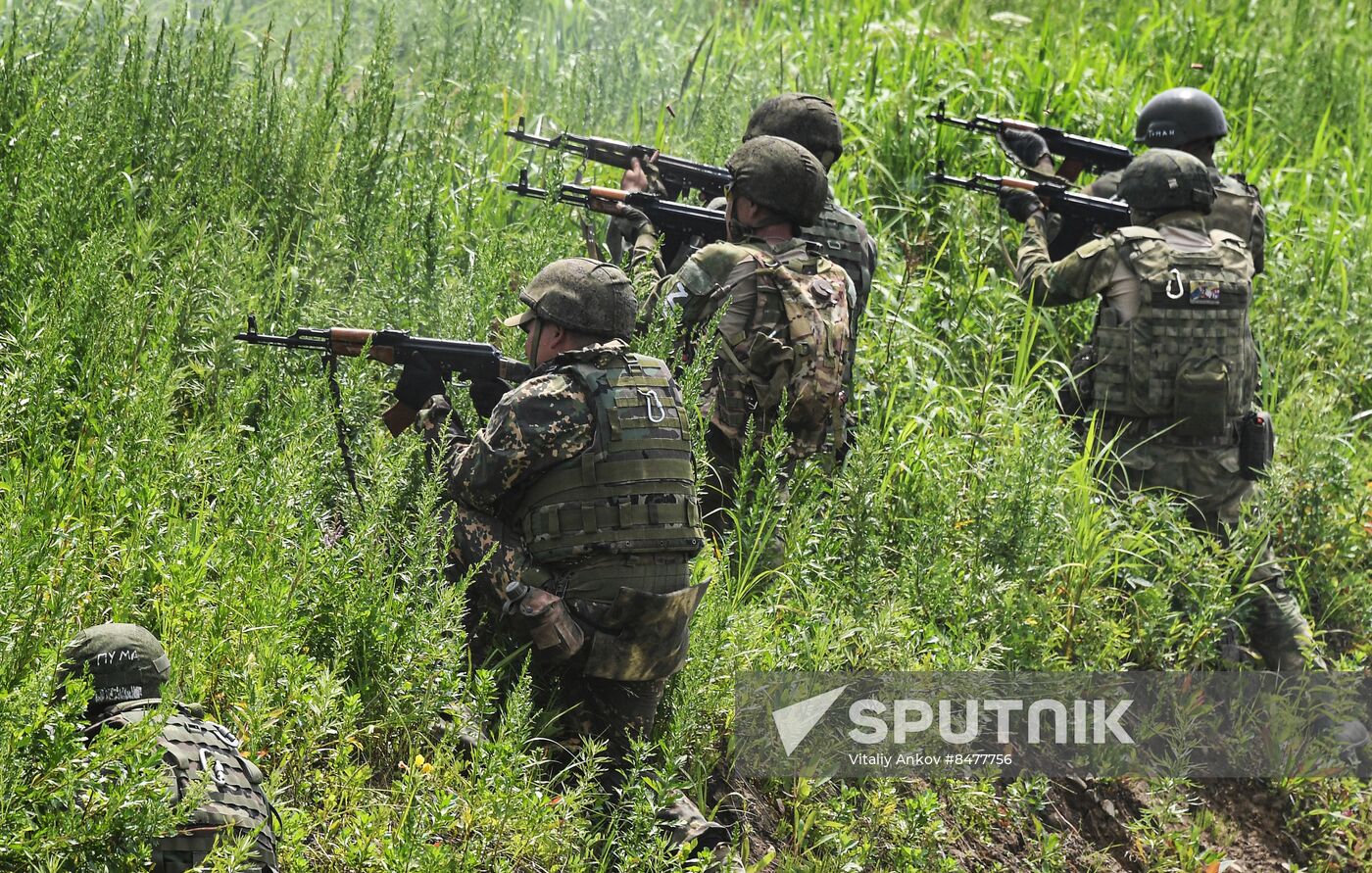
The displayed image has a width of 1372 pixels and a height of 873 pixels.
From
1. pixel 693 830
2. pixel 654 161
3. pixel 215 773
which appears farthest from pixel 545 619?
pixel 654 161

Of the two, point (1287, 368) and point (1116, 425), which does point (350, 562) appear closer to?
point (1116, 425)

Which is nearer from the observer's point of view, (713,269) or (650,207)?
(713,269)

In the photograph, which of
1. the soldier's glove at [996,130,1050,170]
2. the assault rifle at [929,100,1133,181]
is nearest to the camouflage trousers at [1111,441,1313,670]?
the soldier's glove at [996,130,1050,170]

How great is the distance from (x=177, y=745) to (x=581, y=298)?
1.76m

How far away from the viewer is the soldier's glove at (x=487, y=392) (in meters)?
4.84

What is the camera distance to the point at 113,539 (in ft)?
14.6

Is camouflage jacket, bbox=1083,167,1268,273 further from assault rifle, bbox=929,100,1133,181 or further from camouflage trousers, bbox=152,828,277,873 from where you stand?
camouflage trousers, bbox=152,828,277,873

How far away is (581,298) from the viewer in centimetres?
446

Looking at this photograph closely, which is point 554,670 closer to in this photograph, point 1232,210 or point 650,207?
point 650,207

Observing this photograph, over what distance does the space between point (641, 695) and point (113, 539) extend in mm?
1649

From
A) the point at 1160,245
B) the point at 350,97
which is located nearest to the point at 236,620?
the point at 1160,245

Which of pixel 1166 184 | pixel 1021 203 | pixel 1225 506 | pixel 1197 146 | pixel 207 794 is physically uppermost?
pixel 1197 146
